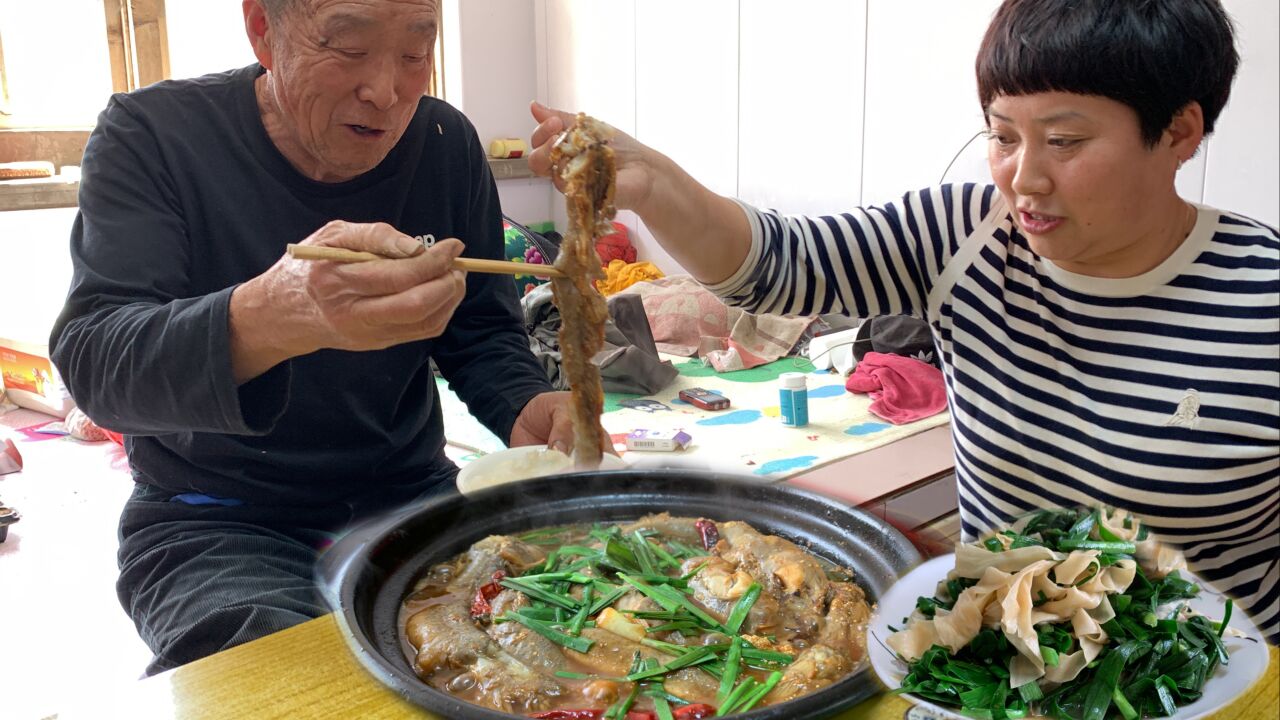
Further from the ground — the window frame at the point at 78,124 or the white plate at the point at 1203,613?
the window frame at the point at 78,124

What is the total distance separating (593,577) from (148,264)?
97 centimetres

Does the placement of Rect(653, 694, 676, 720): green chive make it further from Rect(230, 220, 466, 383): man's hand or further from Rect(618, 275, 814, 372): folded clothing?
Rect(618, 275, 814, 372): folded clothing

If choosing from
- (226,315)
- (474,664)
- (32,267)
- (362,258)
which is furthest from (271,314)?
(32,267)

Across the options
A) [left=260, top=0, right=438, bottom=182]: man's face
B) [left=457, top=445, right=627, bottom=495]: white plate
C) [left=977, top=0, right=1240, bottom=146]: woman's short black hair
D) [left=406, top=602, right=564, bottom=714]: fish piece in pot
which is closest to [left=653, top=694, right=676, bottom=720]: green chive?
[left=406, top=602, right=564, bottom=714]: fish piece in pot

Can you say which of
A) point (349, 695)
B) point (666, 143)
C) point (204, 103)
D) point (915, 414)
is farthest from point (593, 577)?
point (666, 143)

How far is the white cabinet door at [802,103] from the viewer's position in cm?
552

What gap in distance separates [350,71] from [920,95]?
158 inches

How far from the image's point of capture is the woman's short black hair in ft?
4.55

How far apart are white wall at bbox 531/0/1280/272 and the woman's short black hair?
309cm

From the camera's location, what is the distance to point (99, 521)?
384 cm

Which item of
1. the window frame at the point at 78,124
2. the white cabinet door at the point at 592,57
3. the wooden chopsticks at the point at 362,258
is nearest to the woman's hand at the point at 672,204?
the wooden chopsticks at the point at 362,258

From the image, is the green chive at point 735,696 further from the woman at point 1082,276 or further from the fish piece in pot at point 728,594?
the woman at point 1082,276

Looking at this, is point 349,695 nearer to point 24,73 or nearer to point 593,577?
point 593,577

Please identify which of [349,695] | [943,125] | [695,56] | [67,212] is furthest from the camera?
[695,56]
